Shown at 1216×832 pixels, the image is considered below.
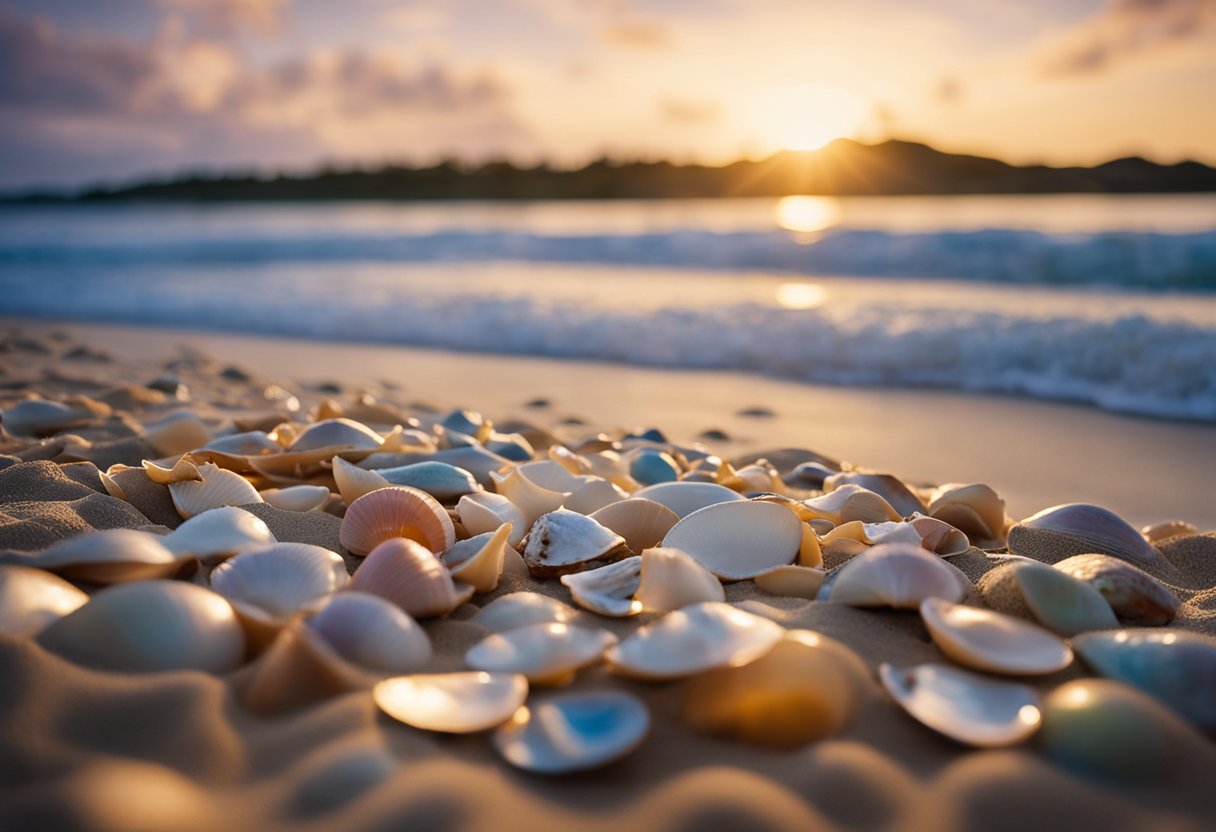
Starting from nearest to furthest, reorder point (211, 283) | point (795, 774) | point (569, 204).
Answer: point (795, 774)
point (211, 283)
point (569, 204)

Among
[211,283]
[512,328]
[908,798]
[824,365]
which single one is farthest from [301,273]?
[908,798]

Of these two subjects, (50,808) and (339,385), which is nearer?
(50,808)

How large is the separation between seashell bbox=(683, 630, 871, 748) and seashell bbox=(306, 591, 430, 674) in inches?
14.7

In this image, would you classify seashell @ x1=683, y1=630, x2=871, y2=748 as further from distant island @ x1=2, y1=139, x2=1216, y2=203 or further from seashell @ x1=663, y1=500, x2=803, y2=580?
distant island @ x1=2, y1=139, x2=1216, y2=203

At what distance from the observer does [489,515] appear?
1.65m

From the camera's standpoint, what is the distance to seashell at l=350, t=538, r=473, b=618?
1244 mm

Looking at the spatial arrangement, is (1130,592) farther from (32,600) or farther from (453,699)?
(32,600)

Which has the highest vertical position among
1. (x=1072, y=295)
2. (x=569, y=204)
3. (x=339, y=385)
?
(x=569, y=204)

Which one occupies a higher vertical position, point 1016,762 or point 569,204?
point 569,204

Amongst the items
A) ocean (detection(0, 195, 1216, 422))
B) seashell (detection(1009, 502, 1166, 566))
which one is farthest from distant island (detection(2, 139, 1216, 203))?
seashell (detection(1009, 502, 1166, 566))

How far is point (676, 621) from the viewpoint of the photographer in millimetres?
1113

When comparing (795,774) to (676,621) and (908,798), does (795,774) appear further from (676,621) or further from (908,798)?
(676,621)

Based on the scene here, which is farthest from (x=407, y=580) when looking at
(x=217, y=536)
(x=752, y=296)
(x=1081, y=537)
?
(x=752, y=296)

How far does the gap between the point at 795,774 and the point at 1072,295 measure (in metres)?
6.49
